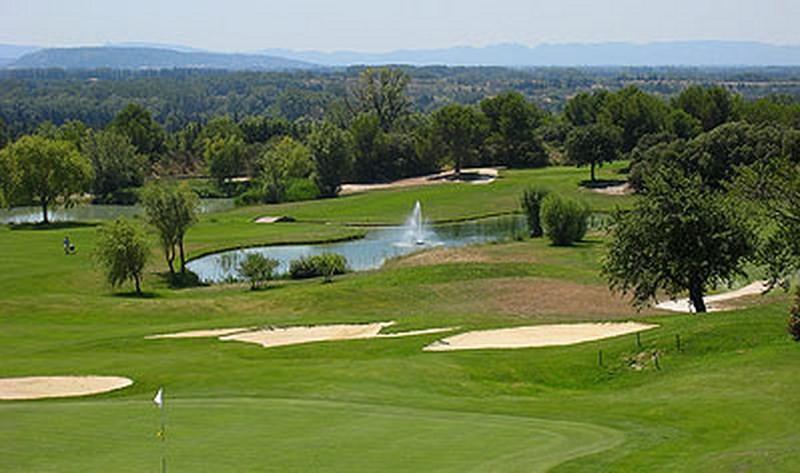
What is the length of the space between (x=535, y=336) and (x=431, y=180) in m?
101

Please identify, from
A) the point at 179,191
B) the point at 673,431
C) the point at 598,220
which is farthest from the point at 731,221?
the point at 598,220

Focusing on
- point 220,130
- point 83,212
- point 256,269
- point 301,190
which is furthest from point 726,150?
point 220,130

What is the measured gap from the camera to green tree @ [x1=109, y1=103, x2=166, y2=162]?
159 metres

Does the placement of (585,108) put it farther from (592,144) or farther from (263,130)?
(263,130)

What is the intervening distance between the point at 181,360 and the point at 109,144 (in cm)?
10771

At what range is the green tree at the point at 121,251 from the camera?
57.9m

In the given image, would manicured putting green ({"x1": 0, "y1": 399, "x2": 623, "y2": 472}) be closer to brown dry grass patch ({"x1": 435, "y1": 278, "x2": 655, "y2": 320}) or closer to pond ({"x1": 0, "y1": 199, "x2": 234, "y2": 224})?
brown dry grass patch ({"x1": 435, "y1": 278, "x2": 655, "y2": 320})

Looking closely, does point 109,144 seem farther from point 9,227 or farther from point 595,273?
point 595,273

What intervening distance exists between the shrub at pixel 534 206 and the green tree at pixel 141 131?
90.8 metres

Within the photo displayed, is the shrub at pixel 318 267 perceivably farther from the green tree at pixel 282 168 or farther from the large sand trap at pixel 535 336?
the green tree at pixel 282 168

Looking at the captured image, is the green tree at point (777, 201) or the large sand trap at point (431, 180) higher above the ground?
the green tree at point (777, 201)

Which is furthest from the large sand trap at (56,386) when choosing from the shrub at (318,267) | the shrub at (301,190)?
the shrub at (301,190)

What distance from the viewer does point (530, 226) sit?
3285 inches

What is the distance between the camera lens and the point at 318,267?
65375 mm
